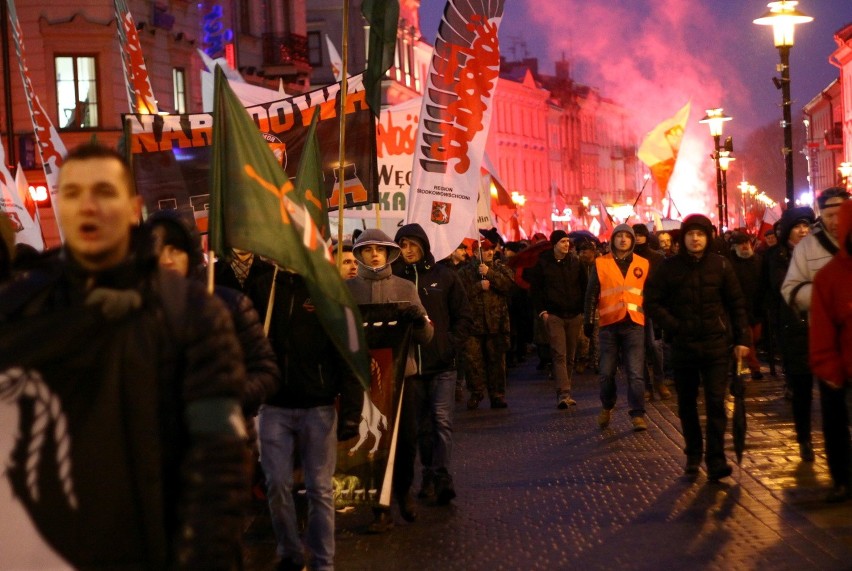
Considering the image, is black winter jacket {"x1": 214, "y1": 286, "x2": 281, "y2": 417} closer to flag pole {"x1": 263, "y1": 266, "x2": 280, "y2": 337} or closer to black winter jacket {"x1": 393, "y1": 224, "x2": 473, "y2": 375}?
flag pole {"x1": 263, "y1": 266, "x2": 280, "y2": 337}

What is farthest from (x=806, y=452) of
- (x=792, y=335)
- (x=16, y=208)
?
(x=16, y=208)

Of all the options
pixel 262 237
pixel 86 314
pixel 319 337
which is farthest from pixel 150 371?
pixel 319 337

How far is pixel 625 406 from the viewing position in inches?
672

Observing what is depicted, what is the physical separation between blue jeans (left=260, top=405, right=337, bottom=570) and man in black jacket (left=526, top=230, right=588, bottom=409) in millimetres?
9544

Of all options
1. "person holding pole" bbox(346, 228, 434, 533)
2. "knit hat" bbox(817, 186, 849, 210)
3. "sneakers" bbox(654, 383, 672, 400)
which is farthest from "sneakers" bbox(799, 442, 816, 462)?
"sneakers" bbox(654, 383, 672, 400)

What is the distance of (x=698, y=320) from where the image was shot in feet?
37.5

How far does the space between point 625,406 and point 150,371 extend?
1379 cm

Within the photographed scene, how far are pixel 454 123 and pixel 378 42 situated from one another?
138 inches

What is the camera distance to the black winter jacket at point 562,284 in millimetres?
18234

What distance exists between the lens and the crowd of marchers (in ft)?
11.9

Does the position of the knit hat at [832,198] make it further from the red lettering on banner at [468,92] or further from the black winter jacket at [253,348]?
the black winter jacket at [253,348]

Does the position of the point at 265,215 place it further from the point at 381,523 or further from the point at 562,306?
the point at 562,306

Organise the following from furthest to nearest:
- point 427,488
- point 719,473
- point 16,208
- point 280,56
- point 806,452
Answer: point 280,56, point 16,208, point 806,452, point 427,488, point 719,473

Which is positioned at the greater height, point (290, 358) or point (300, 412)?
point (290, 358)
